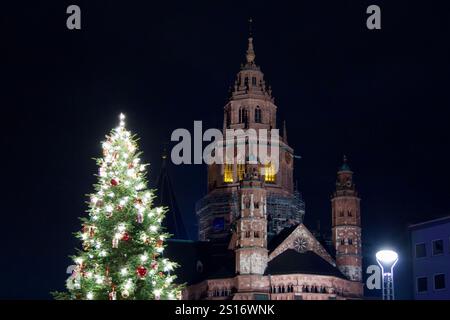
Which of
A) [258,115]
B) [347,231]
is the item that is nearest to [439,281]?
[347,231]

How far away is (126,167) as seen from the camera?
92.0ft

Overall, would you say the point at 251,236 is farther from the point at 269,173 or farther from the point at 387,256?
the point at 387,256

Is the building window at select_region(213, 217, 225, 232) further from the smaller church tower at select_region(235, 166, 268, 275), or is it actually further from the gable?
the smaller church tower at select_region(235, 166, 268, 275)

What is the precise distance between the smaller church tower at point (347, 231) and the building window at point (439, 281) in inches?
931

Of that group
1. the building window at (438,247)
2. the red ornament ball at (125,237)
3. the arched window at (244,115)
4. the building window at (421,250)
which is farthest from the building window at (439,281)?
the arched window at (244,115)

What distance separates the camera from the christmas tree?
27047 mm

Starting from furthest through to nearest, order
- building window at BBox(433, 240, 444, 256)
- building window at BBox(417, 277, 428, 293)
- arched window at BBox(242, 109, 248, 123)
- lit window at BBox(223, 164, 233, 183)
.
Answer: arched window at BBox(242, 109, 248, 123), lit window at BBox(223, 164, 233, 183), building window at BBox(417, 277, 428, 293), building window at BBox(433, 240, 444, 256)

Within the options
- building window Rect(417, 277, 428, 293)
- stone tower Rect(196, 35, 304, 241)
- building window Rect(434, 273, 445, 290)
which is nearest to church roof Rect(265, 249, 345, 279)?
stone tower Rect(196, 35, 304, 241)

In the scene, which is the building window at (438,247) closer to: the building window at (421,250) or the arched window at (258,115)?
the building window at (421,250)

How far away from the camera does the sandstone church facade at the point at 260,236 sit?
246ft

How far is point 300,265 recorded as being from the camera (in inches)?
3022
